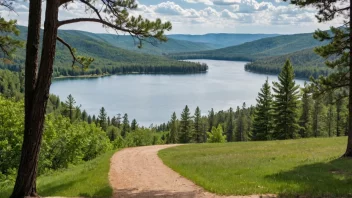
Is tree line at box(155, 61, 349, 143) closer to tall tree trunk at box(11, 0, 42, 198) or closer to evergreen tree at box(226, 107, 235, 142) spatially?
evergreen tree at box(226, 107, 235, 142)

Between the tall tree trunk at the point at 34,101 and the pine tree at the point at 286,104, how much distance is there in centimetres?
3855

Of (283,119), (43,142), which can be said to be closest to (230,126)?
(283,119)

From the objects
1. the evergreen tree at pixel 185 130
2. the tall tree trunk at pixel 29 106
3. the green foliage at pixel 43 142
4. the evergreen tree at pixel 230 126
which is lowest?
the evergreen tree at pixel 230 126

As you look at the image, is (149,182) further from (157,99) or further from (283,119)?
(157,99)

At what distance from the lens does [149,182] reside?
51.3 ft

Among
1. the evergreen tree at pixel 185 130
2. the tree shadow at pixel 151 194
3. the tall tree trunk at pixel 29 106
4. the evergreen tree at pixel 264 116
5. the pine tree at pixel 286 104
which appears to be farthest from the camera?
the evergreen tree at pixel 185 130

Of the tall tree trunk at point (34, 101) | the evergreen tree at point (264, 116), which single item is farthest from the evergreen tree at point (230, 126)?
the tall tree trunk at point (34, 101)

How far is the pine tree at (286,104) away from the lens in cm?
4478

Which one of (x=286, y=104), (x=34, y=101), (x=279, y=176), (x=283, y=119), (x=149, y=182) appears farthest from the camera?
(x=283, y=119)

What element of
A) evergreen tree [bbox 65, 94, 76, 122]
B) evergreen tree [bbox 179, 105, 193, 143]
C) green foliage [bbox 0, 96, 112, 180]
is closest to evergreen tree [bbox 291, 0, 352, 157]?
green foliage [bbox 0, 96, 112, 180]

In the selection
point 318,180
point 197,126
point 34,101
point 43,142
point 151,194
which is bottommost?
point 197,126

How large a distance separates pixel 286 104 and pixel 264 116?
4662 mm

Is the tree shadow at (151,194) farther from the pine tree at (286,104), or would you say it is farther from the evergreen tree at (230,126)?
the evergreen tree at (230,126)

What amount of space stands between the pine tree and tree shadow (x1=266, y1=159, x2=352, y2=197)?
29100 mm
